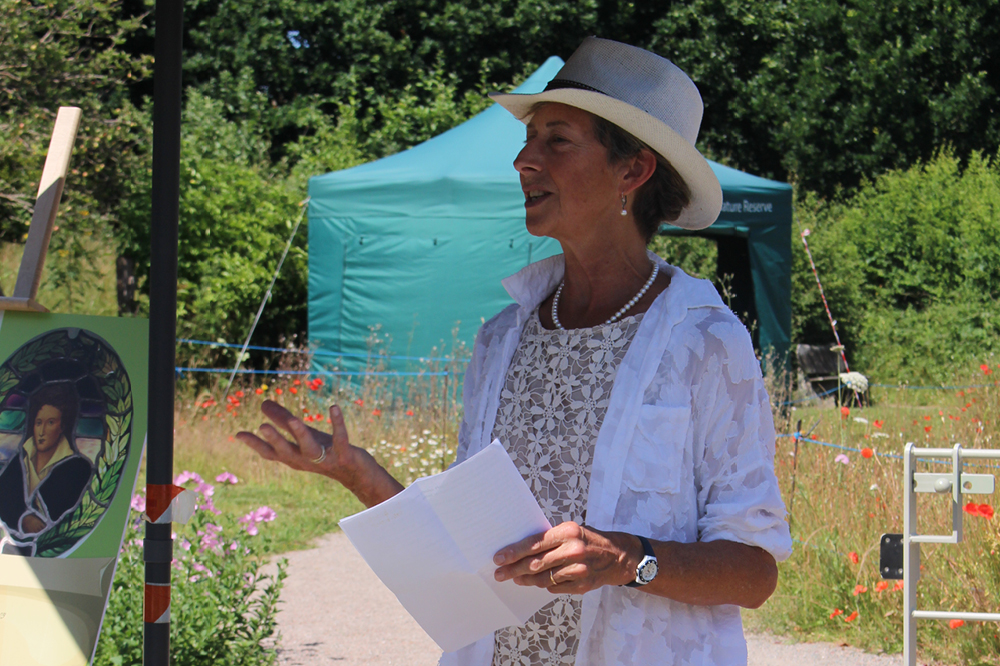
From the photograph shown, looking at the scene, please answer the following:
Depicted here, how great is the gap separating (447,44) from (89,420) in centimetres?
1803

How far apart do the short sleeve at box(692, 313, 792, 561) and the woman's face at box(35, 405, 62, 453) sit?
1.35 metres

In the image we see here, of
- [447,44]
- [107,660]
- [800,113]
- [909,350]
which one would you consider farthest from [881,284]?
[107,660]

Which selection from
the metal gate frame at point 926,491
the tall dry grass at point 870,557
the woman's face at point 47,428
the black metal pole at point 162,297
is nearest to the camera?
the black metal pole at point 162,297

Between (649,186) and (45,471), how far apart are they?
137 centimetres

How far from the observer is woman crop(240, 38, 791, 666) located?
148cm

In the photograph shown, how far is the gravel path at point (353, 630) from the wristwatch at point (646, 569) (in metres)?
2.90

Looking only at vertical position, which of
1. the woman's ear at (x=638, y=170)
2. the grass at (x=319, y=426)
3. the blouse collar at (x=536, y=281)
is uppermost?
the woman's ear at (x=638, y=170)

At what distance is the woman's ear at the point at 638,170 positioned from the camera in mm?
Result: 1782

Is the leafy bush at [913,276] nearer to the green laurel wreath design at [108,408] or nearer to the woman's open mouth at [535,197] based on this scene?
the woman's open mouth at [535,197]

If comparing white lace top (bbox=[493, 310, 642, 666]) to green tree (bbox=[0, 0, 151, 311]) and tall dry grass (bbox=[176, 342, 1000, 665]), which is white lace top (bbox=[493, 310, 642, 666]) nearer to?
tall dry grass (bbox=[176, 342, 1000, 665])

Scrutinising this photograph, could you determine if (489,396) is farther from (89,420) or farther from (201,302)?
(201,302)

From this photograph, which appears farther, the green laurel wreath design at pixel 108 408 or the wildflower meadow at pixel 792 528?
the wildflower meadow at pixel 792 528

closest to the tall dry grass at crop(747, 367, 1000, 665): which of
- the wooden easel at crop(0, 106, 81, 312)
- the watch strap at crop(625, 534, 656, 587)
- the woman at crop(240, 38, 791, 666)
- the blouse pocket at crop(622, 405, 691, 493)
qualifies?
the woman at crop(240, 38, 791, 666)

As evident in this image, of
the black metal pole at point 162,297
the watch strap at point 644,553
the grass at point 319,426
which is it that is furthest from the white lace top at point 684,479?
the grass at point 319,426
